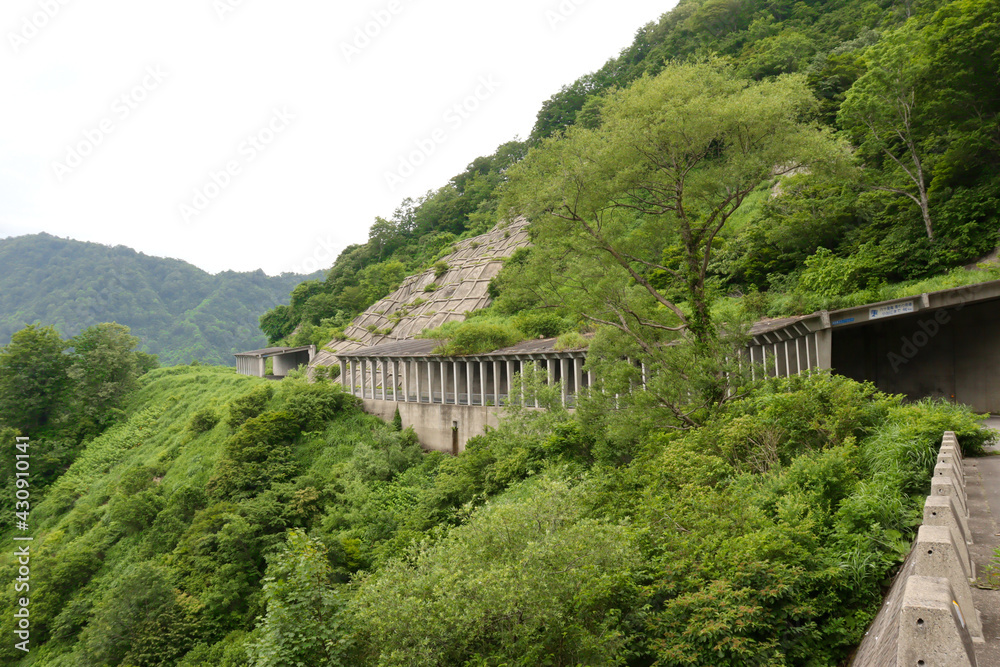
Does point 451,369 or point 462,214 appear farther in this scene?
point 462,214

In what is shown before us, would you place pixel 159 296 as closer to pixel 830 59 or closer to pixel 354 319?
pixel 354 319

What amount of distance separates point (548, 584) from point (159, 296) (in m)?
149


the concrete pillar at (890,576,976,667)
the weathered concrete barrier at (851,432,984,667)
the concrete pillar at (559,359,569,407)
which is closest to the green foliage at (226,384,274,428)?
the concrete pillar at (559,359,569,407)

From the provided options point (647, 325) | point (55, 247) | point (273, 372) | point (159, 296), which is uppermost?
point (55, 247)

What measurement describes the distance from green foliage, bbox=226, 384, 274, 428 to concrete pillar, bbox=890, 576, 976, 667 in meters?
32.4

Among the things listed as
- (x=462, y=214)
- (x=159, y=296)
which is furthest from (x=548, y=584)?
(x=159, y=296)

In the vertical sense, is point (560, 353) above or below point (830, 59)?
below

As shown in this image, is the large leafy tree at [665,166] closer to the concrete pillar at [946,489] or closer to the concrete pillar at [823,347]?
the concrete pillar at [823,347]

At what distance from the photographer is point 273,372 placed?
4997 centimetres

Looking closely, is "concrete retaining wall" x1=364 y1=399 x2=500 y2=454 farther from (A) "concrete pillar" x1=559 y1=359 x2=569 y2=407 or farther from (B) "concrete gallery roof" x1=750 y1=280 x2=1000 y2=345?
(B) "concrete gallery roof" x1=750 y1=280 x2=1000 y2=345

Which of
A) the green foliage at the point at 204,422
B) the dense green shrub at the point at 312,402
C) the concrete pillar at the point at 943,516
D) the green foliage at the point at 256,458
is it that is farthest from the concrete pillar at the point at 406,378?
the concrete pillar at the point at 943,516

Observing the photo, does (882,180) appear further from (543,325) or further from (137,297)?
(137,297)

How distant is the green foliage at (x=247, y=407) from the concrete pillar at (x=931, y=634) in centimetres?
3241

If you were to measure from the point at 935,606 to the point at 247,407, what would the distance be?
33372mm
